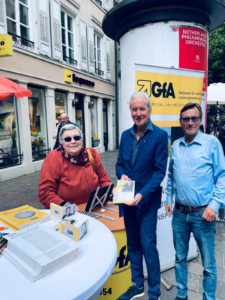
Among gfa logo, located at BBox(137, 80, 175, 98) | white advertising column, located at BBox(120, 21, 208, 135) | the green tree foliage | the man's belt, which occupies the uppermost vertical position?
the green tree foliage

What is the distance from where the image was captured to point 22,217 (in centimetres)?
166

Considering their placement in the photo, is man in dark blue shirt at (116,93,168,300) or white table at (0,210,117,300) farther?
man in dark blue shirt at (116,93,168,300)

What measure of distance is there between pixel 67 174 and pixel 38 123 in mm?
7239

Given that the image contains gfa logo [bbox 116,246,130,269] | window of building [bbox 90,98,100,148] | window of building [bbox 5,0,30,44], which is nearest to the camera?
gfa logo [bbox 116,246,130,269]

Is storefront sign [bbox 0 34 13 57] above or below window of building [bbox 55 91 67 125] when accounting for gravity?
above

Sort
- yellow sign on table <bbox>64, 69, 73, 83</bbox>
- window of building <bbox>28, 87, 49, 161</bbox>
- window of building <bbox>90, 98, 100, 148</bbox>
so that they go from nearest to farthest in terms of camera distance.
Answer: window of building <bbox>28, 87, 49, 161</bbox>, yellow sign on table <bbox>64, 69, 73, 83</bbox>, window of building <bbox>90, 98, 100, 148</bbox>

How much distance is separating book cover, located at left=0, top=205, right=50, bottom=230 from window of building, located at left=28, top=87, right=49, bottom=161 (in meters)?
7.17

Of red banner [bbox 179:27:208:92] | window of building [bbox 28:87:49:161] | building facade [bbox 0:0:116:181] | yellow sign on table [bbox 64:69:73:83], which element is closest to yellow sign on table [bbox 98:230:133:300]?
red banner [bbox 179:27:208:92]

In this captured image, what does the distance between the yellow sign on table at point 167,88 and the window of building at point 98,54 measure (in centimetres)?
1108

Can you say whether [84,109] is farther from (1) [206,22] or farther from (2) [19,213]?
(2) [19,213]

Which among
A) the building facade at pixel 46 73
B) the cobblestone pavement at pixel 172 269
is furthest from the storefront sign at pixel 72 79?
the cobblestone pavement at pixel 172 269

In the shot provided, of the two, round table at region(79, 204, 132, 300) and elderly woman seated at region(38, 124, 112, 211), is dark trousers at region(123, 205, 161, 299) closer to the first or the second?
round table at region(79, 204, 132, 300)

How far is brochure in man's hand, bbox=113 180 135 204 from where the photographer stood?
6.08 feet

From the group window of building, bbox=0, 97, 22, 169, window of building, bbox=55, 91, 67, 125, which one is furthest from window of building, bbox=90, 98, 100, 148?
window of building, bbox=0, 97, 22, 169
